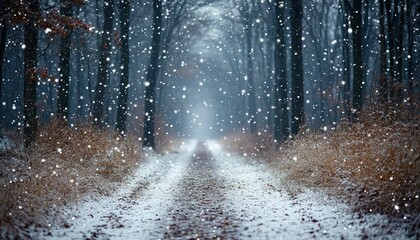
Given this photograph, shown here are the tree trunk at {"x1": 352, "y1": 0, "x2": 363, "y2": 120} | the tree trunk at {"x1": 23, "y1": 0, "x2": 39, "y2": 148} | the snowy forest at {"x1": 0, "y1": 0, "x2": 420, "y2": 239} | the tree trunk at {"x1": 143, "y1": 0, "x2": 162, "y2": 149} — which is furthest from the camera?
the tree trunk at {"x1": 143, "y1": 0, "x2": 162, "y2": 149}

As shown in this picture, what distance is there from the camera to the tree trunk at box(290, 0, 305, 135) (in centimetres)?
1605

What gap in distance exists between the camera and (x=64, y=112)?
14.8m

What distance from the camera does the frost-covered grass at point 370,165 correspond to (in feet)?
21.9

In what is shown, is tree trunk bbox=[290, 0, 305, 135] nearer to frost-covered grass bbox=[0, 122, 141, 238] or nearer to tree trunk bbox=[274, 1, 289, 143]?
tree trunk bbox=[274, 1, 289, 143]

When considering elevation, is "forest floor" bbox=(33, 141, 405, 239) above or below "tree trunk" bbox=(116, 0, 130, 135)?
below

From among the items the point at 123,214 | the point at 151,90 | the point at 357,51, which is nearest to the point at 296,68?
the point at 357,51

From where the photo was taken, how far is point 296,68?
16.2 m

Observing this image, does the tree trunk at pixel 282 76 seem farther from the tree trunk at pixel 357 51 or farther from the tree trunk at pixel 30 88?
the tree trunk at pixel 30 88

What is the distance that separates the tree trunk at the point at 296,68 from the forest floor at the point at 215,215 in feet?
15.3

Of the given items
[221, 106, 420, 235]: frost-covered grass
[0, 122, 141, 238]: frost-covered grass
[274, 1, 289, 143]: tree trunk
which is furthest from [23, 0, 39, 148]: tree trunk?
[274, 1, 289, 143]: tree trunk

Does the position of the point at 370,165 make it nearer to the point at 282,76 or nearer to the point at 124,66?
the point at 282,76

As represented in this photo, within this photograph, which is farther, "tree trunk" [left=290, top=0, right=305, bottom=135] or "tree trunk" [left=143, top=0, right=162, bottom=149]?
"tree trunk" [left=143, top=0, right=162, bottom=149]

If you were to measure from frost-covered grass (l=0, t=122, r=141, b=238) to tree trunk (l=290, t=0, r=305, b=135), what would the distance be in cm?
752

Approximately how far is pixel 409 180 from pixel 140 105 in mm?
Result: 28811
